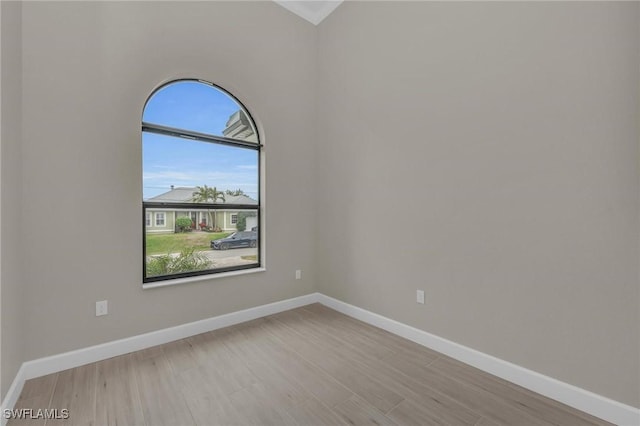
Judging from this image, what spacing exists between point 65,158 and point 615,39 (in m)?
3.66

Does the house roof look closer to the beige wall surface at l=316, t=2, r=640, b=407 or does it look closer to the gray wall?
the gray wall

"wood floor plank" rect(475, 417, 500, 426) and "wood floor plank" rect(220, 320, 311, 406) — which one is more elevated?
"wood floor plank" rect(220, 320, 311, 406)

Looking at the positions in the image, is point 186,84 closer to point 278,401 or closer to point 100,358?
point 100,358

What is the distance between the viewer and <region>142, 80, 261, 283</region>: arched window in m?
2.62

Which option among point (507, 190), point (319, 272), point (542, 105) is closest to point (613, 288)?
point (507, 190)

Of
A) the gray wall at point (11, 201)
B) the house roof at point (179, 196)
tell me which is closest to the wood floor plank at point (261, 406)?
the gray wall at point (11, 201)

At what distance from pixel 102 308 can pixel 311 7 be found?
12.6 ft

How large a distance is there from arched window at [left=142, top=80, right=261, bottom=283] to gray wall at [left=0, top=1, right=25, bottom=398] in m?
0.79

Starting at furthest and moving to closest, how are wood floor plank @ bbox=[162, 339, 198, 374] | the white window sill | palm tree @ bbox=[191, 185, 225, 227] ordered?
palm tree @ bbox=[191, 185, 225, 227] → the white window sill → wood floor plank @ bbox=[162, 339, 198, 374]

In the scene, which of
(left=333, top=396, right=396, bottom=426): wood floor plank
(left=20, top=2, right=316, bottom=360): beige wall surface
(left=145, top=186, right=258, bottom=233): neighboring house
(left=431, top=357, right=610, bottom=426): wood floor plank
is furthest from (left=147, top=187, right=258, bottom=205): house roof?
(left=431, top=357, right=610, bottom=426): wood floor plank

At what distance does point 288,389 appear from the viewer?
Answer: 192 centimetres

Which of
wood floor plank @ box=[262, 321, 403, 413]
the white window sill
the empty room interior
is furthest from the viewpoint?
the white window sill

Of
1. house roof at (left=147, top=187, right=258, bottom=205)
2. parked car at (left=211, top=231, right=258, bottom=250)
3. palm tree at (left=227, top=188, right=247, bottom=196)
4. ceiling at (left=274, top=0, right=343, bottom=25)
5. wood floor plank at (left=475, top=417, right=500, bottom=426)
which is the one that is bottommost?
wood floor plank at (left=475, top=417, right=500, bottom=426)

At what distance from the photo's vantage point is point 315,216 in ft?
12.1
